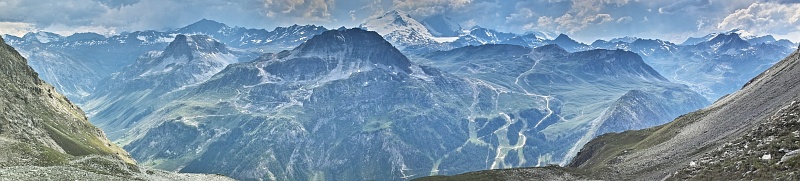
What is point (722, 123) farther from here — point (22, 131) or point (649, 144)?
point (22, 131)

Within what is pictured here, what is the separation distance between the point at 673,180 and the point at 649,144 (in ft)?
242

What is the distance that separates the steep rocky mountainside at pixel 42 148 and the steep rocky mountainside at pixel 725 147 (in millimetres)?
65334

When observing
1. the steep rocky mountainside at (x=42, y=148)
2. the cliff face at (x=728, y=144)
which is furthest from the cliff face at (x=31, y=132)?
the cliff face at (x=728, y=144)

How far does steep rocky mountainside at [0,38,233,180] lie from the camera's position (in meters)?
86.1

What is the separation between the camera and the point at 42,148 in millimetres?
115500

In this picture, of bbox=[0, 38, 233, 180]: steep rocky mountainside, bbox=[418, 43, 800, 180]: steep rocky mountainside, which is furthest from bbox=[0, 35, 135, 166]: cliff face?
bbox=[418, 43, 800, 180]: steep rocky mountainside

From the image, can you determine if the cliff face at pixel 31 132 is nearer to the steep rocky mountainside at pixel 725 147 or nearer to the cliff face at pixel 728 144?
the steep rocky mountainside at pixel 725 147

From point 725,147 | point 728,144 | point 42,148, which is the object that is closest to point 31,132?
point 42,148

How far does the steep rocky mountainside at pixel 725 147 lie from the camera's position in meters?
56.0

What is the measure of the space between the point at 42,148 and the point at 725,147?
430 ft

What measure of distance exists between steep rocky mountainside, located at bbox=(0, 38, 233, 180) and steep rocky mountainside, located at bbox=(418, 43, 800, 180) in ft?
214

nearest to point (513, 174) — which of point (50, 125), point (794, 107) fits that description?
point (794, 107)

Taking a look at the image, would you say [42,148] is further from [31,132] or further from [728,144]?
[728,144]

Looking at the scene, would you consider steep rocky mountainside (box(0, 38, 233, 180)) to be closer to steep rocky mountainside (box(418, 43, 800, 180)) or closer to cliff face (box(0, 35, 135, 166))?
cliff face (box(0, 35, 135, 166))
